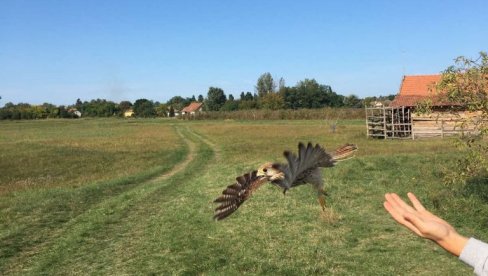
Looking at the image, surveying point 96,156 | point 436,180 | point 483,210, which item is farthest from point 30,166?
point 483,210

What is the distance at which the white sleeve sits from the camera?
1.84m

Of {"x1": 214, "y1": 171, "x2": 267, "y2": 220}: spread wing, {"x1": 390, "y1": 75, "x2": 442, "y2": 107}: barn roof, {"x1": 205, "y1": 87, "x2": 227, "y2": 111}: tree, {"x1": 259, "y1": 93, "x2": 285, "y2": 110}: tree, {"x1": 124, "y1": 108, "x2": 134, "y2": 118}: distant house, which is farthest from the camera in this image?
{"x1": 124, "y1": 108, "x2": 134, "y2": 118}: distant house

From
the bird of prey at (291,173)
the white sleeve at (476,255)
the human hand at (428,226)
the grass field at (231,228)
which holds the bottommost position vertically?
the grass field at (231,228)

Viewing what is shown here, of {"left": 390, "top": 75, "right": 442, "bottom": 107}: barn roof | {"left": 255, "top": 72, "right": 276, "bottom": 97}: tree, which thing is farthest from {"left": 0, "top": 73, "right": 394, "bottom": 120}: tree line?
{"left": 390, "top": 75, "right": 442, "bottom": 107}: barn roof

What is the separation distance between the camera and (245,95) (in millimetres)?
146250

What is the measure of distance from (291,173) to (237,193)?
0.65m

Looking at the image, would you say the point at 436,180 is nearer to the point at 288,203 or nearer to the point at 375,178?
the point at 375,178

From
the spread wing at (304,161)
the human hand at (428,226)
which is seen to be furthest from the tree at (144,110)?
the human hand at (428,226)

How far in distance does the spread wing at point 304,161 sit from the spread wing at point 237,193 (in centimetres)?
33

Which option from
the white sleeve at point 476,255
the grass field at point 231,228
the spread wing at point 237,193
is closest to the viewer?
the white sleeve at point 476,255

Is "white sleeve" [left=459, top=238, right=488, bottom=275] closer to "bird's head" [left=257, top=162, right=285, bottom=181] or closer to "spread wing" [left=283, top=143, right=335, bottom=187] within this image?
"spread wing" [left=283, top=143, right=335, bottom=187]

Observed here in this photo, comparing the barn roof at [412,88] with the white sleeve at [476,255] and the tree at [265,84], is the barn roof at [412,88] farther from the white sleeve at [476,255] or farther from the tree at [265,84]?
the tree at [265,84]

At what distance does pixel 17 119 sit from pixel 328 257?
147123mm

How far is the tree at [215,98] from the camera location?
477 feet
